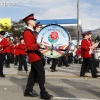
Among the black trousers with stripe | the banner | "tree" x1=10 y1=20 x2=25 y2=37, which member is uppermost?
the banner

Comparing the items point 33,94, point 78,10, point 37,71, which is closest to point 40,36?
point 37,71

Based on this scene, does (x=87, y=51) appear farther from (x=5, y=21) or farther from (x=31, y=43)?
(x=5, y=21)

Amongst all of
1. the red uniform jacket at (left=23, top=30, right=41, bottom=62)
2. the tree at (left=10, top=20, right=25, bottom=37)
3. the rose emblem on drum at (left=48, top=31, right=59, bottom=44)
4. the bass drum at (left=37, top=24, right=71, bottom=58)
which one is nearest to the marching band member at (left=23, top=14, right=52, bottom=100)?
the red uniform jacket at (left=23, top=30, right=41, bottom=62)

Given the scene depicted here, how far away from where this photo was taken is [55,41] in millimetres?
6363

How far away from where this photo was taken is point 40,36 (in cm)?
639

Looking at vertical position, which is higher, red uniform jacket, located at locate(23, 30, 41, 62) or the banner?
the banner

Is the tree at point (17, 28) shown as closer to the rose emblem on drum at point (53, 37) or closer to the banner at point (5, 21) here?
the banner at point (5, 21)

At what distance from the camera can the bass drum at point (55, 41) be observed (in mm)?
6266

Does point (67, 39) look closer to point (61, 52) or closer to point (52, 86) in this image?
point (61, 52)

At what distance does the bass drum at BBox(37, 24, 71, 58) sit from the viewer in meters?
6.27

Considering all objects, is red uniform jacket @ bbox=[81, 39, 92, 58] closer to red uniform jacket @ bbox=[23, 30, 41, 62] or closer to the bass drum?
the bass drum

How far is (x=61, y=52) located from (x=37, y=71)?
2.31 ft

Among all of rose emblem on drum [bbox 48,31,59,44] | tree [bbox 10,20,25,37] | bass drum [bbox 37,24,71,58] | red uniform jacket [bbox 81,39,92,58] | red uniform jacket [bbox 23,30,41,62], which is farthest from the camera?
tree [bbox 10,20,25,37]

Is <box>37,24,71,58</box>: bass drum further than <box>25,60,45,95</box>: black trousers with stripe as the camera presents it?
Yes
